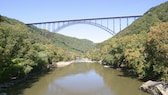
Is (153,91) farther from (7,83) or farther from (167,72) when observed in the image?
(7,83)

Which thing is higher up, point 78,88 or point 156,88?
point 156,88

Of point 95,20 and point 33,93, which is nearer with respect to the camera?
point 33,93

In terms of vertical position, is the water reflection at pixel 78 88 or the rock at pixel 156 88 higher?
the rock at pixel 156 88

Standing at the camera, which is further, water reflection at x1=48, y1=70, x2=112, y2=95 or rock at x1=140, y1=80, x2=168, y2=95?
water reflection at x1=48, y1=70, x2=112, y2=95

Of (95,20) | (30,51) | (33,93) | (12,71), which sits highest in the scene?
(95,20)

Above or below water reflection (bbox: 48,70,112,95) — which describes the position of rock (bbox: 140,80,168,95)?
above

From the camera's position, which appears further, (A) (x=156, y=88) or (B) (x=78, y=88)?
(B) (x=78, y=88)

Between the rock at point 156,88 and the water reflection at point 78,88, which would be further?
the water reflection at point 78,88

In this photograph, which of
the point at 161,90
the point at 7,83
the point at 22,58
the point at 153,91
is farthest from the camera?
the point at 22,58

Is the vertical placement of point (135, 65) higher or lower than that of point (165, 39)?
lower

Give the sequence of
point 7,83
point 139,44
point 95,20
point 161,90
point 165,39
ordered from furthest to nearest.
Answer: point 95,20 → point 139,44 → point 7,83 → point 165,39 → point 161,90

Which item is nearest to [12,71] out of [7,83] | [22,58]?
[7,83]
